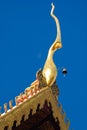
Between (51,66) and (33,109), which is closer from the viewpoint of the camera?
(33,109)

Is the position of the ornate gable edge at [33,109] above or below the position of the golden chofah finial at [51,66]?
below

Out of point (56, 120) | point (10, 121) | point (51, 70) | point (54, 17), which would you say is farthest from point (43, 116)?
point (54, 17)

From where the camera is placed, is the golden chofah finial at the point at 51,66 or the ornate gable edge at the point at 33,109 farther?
the golden chofah finial at the point at 51,66

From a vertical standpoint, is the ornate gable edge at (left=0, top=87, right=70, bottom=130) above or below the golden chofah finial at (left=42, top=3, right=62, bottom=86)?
below

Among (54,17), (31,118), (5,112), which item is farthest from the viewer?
(54,17)

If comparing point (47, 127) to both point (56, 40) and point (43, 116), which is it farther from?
point (56, 40)

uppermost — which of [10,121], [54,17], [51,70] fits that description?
→ [54,17]

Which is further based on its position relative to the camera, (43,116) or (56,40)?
(56,40)

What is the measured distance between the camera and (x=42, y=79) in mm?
16438

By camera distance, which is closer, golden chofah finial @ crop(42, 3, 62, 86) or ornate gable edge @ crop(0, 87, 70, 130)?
ornate gable edge @ crop(0, 87, 70, 130)

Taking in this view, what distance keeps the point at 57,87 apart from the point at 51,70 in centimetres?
61

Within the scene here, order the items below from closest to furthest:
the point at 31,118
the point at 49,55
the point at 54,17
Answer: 1. the point at 31,118
2. the point at 49,55
3. the point at 54,17

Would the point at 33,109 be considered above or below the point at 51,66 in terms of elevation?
below

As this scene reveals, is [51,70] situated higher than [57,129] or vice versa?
[51,70]
